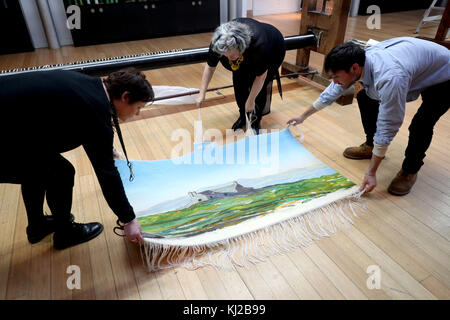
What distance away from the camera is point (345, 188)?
1678mm

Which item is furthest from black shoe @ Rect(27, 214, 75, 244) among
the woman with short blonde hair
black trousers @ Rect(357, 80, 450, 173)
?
black trousers @ Rect(357, 80, 450, 173)

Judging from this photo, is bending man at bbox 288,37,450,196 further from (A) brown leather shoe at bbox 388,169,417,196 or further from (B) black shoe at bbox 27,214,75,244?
(B) black shoe at bbox 27,214,75,244

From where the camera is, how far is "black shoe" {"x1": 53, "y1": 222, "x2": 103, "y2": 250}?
1393 millimetres

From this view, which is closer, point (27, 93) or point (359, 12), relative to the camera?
point (27, 93)

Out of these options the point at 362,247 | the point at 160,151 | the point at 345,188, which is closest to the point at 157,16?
the point at 160,151

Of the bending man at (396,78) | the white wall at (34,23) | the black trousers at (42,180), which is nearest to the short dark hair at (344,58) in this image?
the bending man at (396,78)

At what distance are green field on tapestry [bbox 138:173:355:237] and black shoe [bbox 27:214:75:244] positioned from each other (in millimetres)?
431

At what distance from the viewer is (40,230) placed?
56.4 inches

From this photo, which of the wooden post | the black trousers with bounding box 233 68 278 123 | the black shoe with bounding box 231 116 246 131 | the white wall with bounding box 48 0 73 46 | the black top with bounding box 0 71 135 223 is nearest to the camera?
the black top with bounding box 0 71 135 223

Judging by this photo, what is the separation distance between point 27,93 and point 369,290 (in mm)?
1434

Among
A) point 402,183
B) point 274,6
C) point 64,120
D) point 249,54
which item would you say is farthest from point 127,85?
point 274,6

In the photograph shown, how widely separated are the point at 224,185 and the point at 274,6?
6.26 meters
